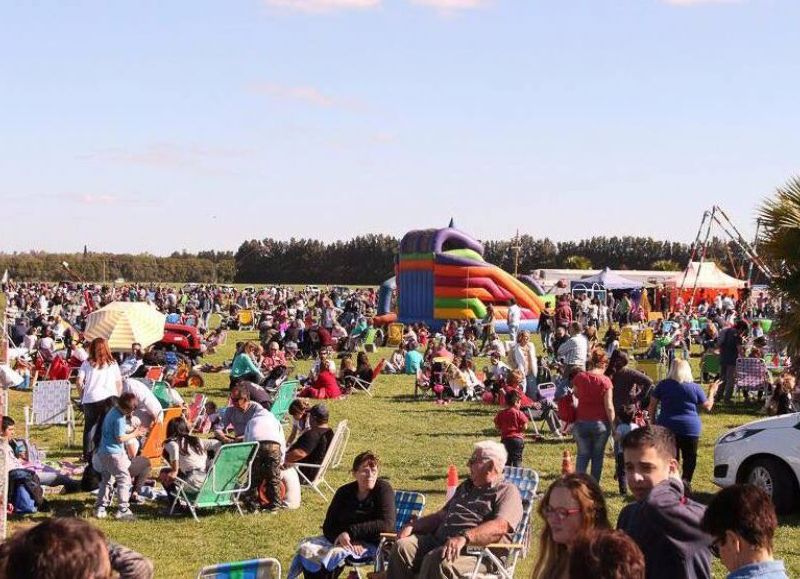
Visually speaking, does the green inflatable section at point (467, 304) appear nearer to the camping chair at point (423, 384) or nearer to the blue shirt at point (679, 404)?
the camping chair at point (423, 384)

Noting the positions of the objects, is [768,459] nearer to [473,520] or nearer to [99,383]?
[473,520]

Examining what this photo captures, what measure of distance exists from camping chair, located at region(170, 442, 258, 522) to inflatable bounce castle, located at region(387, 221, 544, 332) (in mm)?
22673

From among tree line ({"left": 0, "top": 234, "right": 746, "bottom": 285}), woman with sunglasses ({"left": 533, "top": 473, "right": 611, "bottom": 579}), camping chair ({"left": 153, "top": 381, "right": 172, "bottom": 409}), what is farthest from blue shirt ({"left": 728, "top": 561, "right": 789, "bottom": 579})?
tree line ({"left": 0, "top": 234, "right": 746, "bottom": 285})

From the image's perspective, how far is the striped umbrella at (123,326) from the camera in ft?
59.9

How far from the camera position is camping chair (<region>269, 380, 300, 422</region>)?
14.3 m

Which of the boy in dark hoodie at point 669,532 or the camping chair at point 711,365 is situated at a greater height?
the boy in dark hoodie at point 669,532

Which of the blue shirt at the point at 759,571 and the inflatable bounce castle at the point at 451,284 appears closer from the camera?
the blue shirt at the point at 759,571


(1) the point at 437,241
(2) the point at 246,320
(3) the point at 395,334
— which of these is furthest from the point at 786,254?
(2) the point at 246,320

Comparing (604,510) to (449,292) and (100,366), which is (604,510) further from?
(449,292)

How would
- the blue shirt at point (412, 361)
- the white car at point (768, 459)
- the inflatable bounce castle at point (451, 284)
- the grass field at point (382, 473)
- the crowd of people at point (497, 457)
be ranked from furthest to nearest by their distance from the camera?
the inflatable bounce castle at point (451, 284) < the blue shirt at point (412, 361) < the white car at point (768, 459) < the grass field at point (382, 473) < the crowd of people at point (497, 457)

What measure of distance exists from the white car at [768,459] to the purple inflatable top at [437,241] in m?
23.7

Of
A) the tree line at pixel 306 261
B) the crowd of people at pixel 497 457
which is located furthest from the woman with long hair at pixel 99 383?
the tree line at pixel 306 261

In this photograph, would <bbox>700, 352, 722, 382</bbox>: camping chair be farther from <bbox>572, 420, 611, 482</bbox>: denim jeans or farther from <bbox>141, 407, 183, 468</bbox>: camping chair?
<bbox>141, 407, 183, 468</bbox>: camping chair

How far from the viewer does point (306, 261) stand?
10062cm
